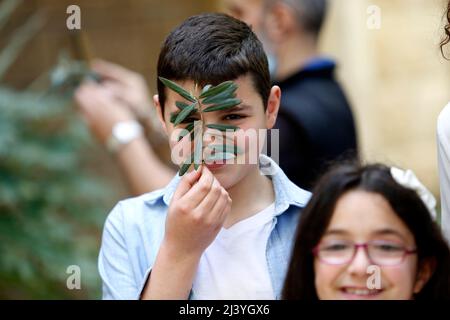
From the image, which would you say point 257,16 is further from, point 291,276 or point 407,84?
point 407,84

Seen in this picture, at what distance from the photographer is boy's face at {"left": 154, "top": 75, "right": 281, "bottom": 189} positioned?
2.51m

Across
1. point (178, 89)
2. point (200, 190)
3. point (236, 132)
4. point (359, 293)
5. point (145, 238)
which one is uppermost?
point (178, 89)

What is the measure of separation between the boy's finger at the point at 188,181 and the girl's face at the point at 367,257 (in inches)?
12.4

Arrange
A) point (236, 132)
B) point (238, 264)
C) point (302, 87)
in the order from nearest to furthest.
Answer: point (236, 132), point (238, 264), point (302, 87)

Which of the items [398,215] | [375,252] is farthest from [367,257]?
[398,215]

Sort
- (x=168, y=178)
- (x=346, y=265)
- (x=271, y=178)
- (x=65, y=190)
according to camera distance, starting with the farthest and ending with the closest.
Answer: (x=65, y=190) < (x=168, y=178) < (x=271, y=178) < (x=346, y=265)

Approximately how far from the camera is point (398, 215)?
249cm

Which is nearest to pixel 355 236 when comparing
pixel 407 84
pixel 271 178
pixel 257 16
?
pixel 271 178

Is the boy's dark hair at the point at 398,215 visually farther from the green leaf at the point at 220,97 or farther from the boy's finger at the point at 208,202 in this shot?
the green leaf at the point at 220,97

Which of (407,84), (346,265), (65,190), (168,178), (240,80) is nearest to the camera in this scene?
(346,265)

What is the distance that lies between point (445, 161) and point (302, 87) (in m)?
1.49

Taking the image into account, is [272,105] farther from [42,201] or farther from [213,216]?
[42,201]

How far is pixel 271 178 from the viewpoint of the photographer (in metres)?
2.82
